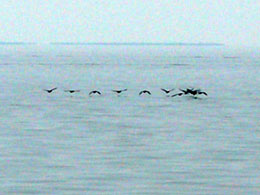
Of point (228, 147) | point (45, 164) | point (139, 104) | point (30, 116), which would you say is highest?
point (139, 104)

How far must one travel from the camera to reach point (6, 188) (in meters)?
12.9

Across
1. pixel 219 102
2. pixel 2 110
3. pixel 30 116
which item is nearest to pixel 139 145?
pixel 30 116

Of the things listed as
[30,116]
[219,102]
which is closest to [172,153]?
[30,116]

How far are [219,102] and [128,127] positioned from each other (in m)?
12.6

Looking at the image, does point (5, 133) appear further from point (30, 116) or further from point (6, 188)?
point (6, 188)

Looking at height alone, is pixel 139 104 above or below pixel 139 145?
above

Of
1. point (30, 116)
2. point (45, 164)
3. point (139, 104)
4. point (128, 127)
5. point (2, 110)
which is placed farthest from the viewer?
point (139, 104)

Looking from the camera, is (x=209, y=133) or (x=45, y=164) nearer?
(x=45, y=164)

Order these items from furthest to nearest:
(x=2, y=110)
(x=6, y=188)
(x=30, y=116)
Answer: (x=2, y=110), (x=30, y=116), (x=6, y=188)

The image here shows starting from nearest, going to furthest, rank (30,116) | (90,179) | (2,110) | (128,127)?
1. (90,179)
2. (128,127)
3. (30,116)
4. (2,110)

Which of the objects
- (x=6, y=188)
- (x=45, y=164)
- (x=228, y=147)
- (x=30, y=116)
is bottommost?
(x=6, y=188)

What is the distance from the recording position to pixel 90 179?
13.8 meters

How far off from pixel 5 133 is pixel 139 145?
4.89 meters

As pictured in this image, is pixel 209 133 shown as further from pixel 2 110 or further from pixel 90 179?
pixel 2 110
